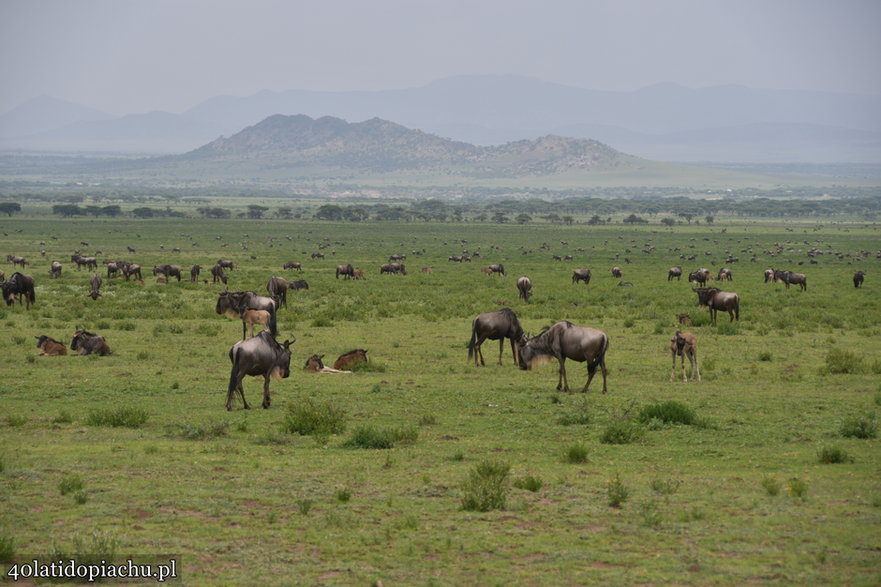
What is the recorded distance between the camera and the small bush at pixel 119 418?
1655cm

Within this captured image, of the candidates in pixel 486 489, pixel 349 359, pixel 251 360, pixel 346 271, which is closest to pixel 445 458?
pixel 486 489

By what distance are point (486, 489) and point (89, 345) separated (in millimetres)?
16967

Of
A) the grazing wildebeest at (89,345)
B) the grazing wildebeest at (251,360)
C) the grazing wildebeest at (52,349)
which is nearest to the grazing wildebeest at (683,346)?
the grazing wildebeest at (251,360)

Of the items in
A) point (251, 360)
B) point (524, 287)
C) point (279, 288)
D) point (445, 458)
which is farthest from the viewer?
point (524, 287)

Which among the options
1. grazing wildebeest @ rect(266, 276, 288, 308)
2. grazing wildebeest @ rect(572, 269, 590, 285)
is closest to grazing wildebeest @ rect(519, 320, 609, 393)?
grazing wildebeest @ rect(266, 276, 288, 308)

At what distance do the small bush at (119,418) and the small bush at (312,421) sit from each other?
2.66 meters

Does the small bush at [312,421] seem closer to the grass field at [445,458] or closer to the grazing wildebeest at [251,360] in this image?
the grass field at [445,458]

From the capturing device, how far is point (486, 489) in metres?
11.7

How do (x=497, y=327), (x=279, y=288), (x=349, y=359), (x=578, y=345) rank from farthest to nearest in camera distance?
1. (x=279, y=288)
2. (x=497, y=327)
3. (x=349, y=359)
4. (x=578, y=345)

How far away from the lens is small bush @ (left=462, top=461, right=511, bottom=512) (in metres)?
11.6

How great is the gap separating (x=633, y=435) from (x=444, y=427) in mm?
3463

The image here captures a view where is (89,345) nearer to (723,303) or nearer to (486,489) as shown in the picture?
(486,489)

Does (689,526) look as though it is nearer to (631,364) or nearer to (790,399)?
(790,399)

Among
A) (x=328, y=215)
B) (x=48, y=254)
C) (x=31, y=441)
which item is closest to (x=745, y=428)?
(x=31, y=441)
